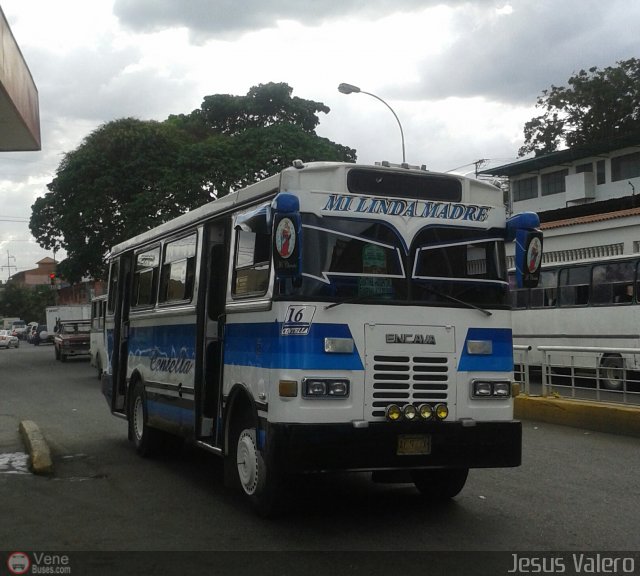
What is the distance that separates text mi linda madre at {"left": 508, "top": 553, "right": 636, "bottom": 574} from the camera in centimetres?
579

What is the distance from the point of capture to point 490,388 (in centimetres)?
739

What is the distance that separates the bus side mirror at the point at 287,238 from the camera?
21.9 feet

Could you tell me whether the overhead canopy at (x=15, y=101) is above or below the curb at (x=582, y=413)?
above

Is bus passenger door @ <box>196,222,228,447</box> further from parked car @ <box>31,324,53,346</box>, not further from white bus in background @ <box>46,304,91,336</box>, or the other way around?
Result: parked car @ <box>31,324,53,346</box>

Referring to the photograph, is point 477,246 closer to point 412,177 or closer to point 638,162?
point 412,177

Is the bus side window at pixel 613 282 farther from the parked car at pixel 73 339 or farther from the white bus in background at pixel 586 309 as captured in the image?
the parked car at pixel 73 339

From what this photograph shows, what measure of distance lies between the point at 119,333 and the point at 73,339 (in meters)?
25.9

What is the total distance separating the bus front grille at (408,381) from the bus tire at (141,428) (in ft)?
15.4

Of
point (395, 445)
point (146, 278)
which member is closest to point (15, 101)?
point (146, 278)

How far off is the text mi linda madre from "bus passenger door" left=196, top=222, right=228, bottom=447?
3740 mm

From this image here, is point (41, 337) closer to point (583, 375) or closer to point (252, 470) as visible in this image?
point (583, 375)

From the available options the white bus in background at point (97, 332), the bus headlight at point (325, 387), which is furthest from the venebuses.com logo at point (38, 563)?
the white bus in background at point (97, 332)

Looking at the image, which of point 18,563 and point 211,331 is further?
point 211,331

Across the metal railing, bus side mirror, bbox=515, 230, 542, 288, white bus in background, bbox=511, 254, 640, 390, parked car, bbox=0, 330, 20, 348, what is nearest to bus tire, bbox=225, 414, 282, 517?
bus side mirror, bbox=515, 230, 542, 288
